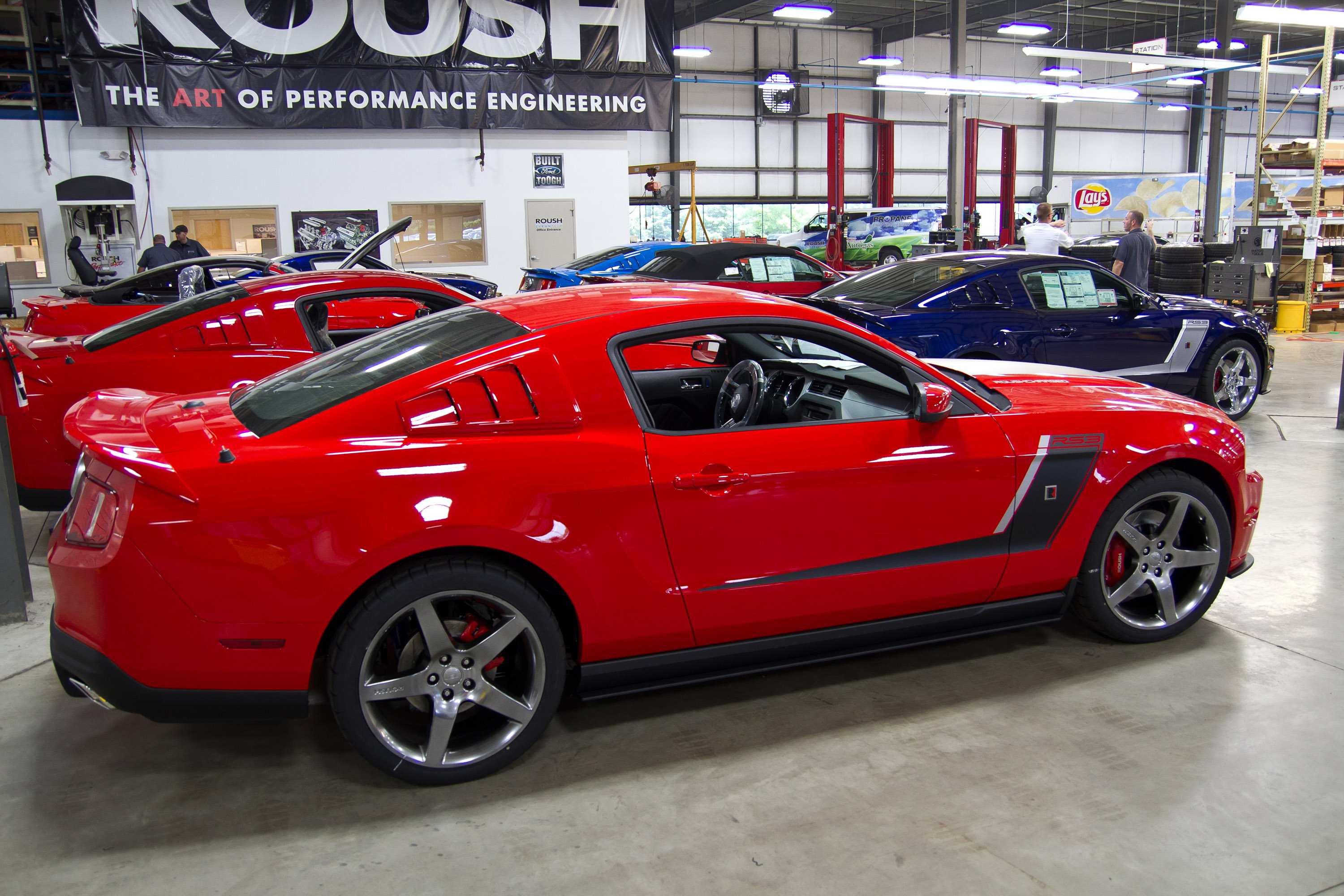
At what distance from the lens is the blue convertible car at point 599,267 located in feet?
32.8

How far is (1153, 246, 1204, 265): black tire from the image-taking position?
1416 centimetres

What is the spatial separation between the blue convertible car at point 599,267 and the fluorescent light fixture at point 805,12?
1228 centimetres

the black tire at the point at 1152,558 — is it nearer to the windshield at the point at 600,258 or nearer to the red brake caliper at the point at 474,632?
the red brake caliper at the point at 474,632

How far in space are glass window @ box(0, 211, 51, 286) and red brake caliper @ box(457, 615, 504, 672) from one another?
13975mm

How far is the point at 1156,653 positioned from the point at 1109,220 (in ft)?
91.6

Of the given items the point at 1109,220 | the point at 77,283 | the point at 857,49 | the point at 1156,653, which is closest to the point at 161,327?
the point at 1156,653

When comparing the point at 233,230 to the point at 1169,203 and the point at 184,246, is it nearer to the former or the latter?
the point at 184,246

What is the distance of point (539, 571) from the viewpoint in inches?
106

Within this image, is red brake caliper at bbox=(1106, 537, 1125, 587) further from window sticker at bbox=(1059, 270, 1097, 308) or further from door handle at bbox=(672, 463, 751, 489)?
window sticker at bbox=(1059, 270, 1097, 308)

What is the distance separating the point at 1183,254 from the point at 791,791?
14.1 meters

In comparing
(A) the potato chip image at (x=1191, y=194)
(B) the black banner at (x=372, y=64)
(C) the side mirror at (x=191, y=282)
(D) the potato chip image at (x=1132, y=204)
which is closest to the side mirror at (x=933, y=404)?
(C) the side mirror at (x=191, y=282)

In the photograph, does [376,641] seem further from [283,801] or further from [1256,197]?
[1256,197]

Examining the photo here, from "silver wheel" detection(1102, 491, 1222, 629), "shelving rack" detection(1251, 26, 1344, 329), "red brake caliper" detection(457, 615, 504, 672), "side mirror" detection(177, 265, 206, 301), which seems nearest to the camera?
"red brake caliper" detection(457, 615, 504, 672)

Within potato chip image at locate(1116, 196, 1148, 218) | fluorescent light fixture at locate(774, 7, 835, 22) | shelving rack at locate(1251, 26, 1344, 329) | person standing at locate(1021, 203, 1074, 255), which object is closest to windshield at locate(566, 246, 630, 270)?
person standing at locate(1021, 203, 1074, 255)
